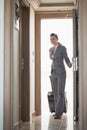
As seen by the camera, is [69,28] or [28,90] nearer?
[28,90]

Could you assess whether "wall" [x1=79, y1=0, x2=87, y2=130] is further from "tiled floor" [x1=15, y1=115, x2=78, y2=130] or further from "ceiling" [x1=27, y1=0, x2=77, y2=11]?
"ceiling" [x1=27, y1=0, x2=77, y2=11]

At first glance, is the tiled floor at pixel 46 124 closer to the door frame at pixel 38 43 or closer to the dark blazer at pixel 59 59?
the door frame at pixel 38 43

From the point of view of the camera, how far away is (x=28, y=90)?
201 inches

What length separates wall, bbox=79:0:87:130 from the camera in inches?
120

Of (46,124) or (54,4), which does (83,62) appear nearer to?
(46,124)

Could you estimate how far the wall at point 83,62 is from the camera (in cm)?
305

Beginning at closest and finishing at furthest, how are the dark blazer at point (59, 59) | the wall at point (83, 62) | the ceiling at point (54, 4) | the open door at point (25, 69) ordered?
1. the wall at point (83, 62)
2. the open door at point (25, 69)
3. the dark blazer at point (59, 59)
4. the ceiling at point (54, 4)

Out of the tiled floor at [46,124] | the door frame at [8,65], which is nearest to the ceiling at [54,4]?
the tiled floor at [46,124]

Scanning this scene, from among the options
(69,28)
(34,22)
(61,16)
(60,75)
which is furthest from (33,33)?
(69,28)

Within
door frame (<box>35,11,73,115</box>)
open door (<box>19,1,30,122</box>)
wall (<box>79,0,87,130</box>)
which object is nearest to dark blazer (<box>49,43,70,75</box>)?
open door (<box>19,1,30,122</box>)

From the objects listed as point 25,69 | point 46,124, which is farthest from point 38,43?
point 46,124

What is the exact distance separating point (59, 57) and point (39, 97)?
1.09 metres

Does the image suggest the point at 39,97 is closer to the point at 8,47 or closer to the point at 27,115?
the point at 27,115

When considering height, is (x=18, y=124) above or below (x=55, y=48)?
below
